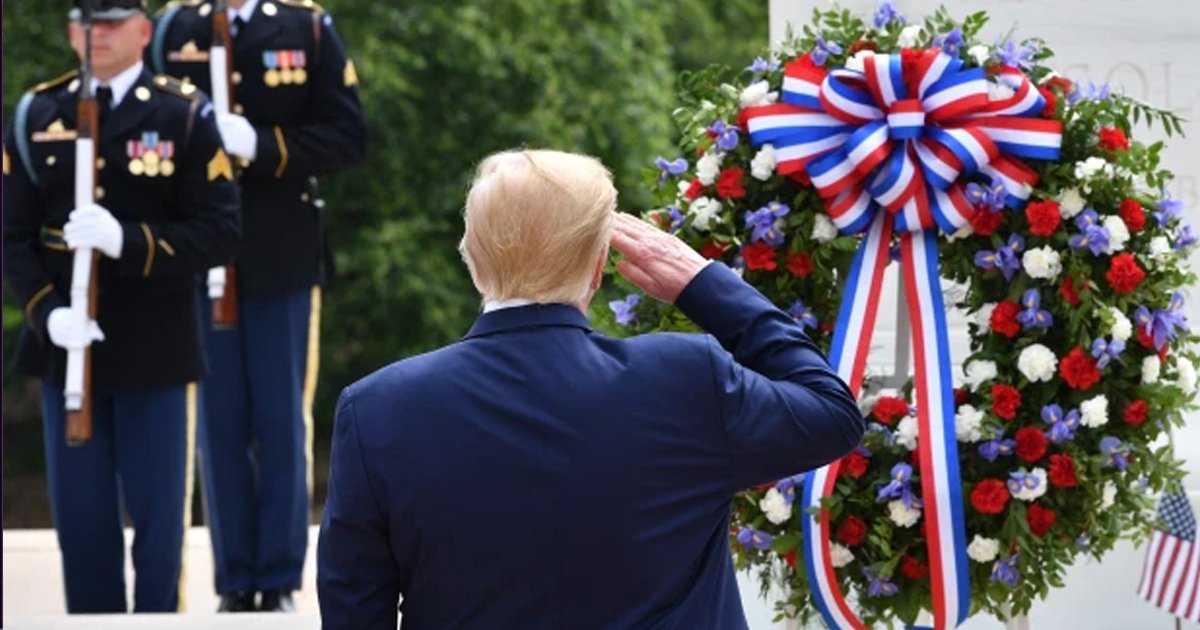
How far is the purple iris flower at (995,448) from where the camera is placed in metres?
5.03

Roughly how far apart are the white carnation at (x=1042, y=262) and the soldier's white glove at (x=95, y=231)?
2.68m

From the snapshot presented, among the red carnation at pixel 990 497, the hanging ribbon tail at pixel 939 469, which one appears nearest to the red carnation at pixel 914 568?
the hanging ribbon tail at pixel 939 469

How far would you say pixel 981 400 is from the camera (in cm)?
511

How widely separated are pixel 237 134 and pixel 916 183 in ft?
9.46

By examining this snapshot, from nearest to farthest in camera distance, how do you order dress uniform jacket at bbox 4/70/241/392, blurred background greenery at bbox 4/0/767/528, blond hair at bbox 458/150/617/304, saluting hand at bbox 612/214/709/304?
blond hair at bbox 458/150/617/304
saluting hand at bbox 612/214/709/304
dress uniform jacket at bbox 4/70/241/392
blurred background greenery at bbox 4/0/767/528

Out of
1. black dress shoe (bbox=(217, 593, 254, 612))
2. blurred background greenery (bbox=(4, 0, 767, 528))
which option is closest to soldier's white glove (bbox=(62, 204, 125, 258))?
black dress shoe (bbox=(217, 593, 254, 612))

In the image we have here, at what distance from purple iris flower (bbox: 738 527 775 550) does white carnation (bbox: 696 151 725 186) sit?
0.70 metres

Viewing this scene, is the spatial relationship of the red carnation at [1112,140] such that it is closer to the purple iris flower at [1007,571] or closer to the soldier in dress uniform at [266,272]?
the purple iris flower at [1007,571]

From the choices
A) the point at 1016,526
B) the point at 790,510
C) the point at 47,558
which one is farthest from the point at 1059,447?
the point at 47,558

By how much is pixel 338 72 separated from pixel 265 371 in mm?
909

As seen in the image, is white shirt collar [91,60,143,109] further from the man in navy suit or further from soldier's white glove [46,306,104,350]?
the man in navy suit

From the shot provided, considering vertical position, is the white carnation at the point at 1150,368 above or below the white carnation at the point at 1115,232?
below

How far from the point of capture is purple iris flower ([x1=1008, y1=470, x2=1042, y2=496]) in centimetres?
495

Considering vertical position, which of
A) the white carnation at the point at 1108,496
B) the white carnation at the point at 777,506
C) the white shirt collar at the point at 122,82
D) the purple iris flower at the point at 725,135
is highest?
the purple iris flower at the point at 725,135
